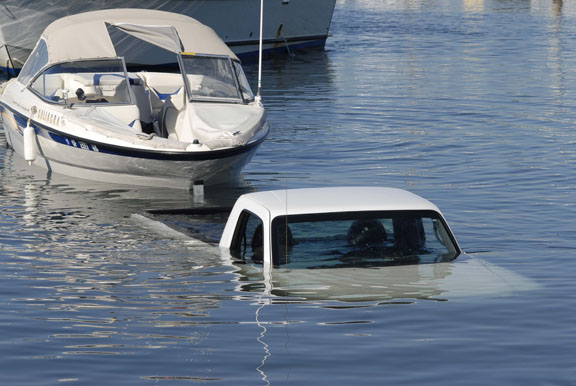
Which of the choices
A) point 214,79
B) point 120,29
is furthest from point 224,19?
point 214,79

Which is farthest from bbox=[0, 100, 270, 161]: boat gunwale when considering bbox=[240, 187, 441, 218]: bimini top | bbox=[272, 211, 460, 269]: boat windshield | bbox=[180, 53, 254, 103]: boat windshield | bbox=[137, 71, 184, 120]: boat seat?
bbox=[272, 211, 460, 269]: boat windshield

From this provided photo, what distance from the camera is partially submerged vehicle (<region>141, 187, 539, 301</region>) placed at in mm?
9195

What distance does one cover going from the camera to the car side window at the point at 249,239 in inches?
378

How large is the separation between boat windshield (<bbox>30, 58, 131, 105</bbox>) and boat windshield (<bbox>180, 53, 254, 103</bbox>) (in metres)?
1.09

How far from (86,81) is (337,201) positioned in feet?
32.9

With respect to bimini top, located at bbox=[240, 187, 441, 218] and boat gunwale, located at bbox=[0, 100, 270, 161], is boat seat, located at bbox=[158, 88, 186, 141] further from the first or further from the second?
bimini top, located at bbox=[240, 187, 441, 218]

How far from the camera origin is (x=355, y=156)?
1986cm

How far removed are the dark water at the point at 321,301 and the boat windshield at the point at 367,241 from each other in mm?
426

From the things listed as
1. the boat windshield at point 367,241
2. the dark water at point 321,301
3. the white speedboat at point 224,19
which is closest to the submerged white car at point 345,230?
the boat windshield at point 367,241

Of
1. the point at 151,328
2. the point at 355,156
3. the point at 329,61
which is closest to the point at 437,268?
the point at 151,328

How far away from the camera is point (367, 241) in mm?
9562

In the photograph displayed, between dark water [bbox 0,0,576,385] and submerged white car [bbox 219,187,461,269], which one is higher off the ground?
submerged white car [bbox 219,187,461,269]

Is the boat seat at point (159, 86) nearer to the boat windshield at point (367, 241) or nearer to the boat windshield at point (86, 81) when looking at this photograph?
the boat windshield at point (86, 81)

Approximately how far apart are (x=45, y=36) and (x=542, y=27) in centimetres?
3492
